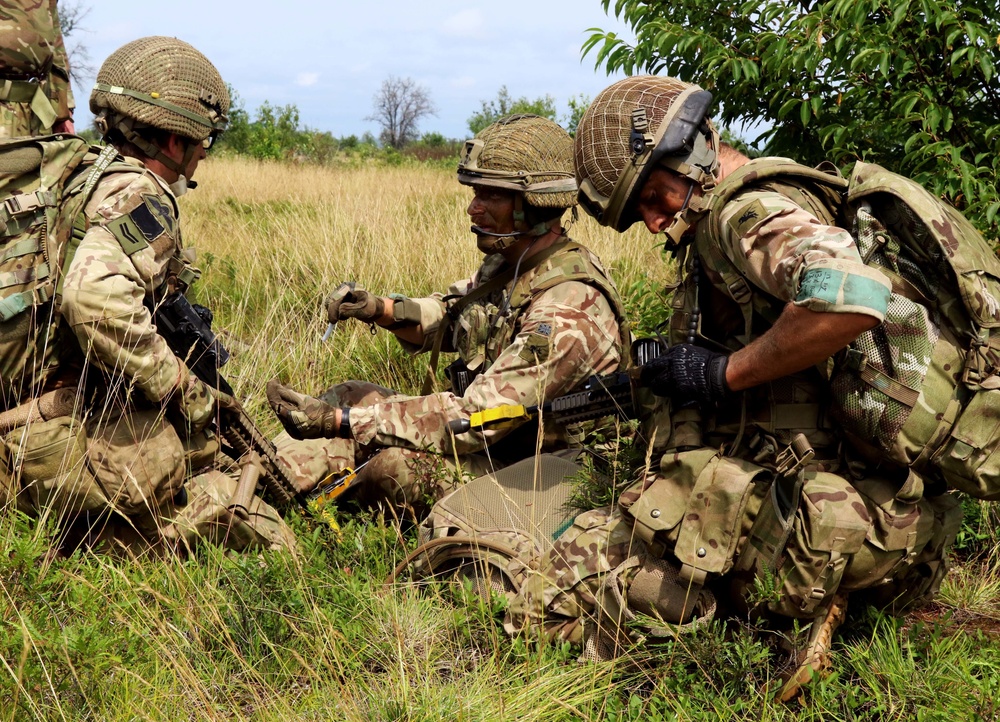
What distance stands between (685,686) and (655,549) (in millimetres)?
474

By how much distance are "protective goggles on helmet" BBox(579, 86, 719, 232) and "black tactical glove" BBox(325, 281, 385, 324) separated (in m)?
1.85

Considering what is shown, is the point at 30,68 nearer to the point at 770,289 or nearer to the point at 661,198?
the point at 661,198

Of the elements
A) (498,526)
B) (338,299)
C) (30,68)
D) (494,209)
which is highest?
(30,68)

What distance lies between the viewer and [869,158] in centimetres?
488

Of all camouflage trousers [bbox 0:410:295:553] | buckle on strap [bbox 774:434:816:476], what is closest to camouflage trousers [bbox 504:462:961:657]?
buckle on strap [bbox 774:434:816:476]

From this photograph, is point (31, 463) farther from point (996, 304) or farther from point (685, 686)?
point (996, 304)

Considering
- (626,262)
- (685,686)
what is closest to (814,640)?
(685,686)

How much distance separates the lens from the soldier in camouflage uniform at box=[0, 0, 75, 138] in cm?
350

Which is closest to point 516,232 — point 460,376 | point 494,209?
point 494,209

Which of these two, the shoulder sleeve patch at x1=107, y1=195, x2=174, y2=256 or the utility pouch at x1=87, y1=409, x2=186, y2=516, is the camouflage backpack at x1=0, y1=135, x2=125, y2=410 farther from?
the utility pouch at x1=87, y1=409, x2=186, y2=516

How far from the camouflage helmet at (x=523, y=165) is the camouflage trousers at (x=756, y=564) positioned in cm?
157

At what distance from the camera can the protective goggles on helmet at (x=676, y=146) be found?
10.6 feet

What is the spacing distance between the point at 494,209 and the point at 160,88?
61.9 inches

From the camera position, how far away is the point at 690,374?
311 centimetres
